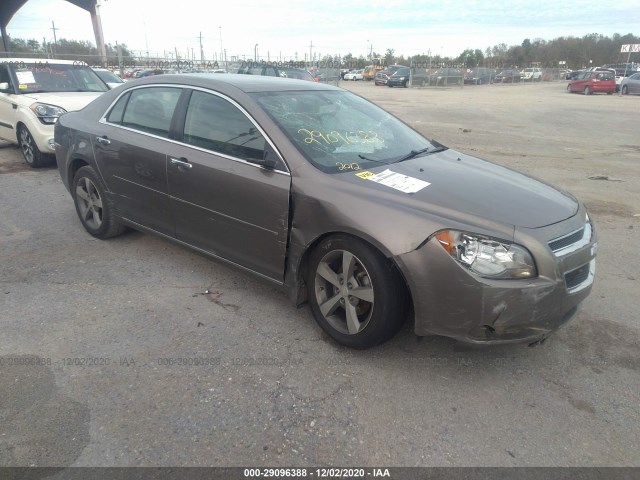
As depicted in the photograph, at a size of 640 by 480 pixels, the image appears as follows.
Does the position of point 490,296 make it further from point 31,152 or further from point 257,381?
point 31,152

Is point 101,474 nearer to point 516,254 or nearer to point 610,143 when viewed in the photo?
point 516,254

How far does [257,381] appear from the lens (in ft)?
9.25

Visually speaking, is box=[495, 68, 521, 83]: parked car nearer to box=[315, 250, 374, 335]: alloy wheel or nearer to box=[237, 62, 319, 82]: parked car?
box=[237, 62, 319, 82]: parked car

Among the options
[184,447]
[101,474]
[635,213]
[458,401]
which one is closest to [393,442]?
[458,401]

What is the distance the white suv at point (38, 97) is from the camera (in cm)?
769

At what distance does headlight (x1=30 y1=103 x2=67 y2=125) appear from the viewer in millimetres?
7656

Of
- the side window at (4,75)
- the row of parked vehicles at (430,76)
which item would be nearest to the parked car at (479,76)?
the row of parked vehicles at (430,76)

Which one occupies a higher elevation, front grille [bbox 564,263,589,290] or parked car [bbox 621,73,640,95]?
front grille [bbox 564,263,589,290]

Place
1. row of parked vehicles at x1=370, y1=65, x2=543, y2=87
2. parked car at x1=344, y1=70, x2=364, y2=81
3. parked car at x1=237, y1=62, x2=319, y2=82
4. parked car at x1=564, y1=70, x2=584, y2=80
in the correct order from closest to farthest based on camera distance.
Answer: parked car at x1=237, y1=62, x2=319, y2=82
parked car at x1=564, y1=70, x2=584, y2=80
row of parked vehicles at x1=370, y1=65, x2=543, y2=87
parked car at x1=344, y1=70, x2=364, y2=81

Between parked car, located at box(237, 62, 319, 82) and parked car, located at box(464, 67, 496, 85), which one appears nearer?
parked car, located at box(237, 62, 319, 82)

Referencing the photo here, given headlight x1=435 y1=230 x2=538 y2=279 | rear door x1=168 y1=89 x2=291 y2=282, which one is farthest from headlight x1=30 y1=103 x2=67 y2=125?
headlight x1=435 y1=230 x2=538 y2=279

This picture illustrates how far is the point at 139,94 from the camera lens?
430 centimetres

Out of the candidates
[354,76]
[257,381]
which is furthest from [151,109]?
[354,76]

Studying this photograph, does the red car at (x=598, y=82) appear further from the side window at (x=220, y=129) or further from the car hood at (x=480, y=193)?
the side window at (x=220, y=129)
